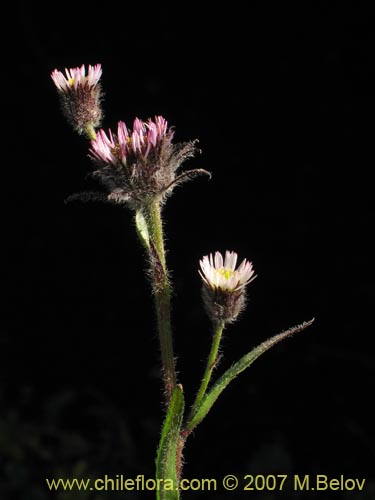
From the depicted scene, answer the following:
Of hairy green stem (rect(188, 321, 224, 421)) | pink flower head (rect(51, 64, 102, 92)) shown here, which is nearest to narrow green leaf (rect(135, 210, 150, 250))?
hairy green stem (rect(188, 321, 224, 421))

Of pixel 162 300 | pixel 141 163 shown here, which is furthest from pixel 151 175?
pixel 162 300

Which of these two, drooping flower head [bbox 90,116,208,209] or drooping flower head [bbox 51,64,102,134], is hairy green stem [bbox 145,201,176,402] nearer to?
drooping flower head [bbox 90,116,208,209]

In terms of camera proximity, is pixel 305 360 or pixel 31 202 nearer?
pixel 305 360

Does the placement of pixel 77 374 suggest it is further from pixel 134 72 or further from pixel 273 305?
pixel 134 72

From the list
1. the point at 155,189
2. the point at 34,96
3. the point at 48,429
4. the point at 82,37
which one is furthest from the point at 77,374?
the point at 155,189

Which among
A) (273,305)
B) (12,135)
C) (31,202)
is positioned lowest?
(273,305)

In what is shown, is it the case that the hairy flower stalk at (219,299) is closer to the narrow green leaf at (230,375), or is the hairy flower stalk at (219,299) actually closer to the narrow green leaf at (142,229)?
the narrow green leaf at (230,375)

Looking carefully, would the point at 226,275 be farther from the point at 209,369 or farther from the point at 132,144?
the point at 132,144
